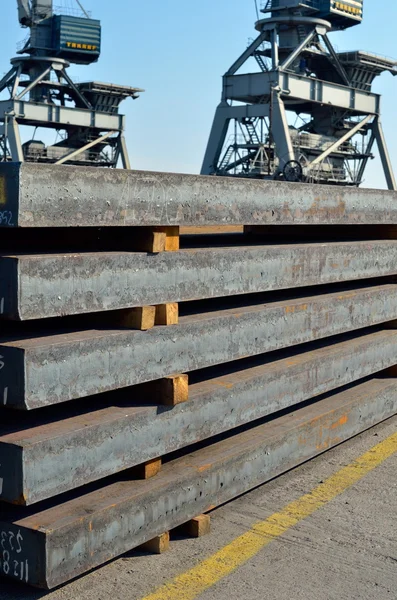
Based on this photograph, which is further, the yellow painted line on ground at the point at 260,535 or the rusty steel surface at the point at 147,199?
the yellow painted line on ground at the point at 260,535

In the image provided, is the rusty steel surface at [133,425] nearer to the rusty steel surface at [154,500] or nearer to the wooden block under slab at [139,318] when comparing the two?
the rusty steel surface at [154,500]

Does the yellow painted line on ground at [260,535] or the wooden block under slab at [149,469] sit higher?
the wooden block under slab at [149,469]

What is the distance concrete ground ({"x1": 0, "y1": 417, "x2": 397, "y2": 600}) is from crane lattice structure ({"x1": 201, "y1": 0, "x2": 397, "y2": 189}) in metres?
26.6

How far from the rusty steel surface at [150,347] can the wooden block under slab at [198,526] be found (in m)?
0.70

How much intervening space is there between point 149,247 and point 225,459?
1.12 meters

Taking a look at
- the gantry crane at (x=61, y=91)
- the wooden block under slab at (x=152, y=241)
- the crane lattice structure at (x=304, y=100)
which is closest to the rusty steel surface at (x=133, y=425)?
the wooden block under slab at (x=152, y=241)

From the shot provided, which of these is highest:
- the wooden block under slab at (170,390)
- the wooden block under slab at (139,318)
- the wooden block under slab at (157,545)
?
the wooden block under slab at (139,318)

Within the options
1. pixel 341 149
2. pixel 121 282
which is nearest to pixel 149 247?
pixel 121 282

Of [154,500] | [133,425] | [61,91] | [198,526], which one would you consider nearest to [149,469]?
[154,500]

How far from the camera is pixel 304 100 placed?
36.6m

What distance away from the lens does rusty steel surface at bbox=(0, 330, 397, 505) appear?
2785mm

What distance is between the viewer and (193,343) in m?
3.52

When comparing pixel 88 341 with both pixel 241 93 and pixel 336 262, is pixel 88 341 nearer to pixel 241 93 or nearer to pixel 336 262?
pixel 336 262

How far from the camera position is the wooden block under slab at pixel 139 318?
3.24m
